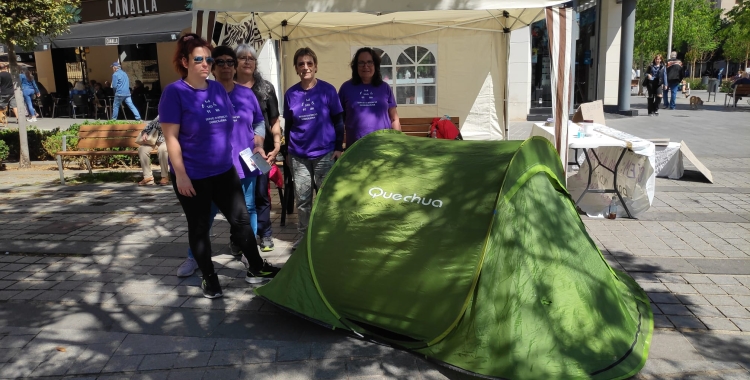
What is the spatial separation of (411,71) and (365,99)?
226 inches

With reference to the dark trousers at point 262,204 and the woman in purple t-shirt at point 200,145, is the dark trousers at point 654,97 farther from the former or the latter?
the woman in purple t-shirt at point 200,145

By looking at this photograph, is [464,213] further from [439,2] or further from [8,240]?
[8,240]

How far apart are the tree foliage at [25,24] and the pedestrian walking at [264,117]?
6521 millimetres

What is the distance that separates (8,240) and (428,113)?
285 inches

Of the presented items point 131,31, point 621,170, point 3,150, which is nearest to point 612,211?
point 621,170

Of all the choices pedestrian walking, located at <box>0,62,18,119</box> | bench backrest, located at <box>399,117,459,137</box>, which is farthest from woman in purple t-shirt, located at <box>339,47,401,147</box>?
pedestrian walking, located at <box>0,62,18,119</box>

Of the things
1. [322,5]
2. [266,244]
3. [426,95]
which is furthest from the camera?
[426,95]

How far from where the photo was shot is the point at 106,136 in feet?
30.8

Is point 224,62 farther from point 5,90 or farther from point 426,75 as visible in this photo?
point 5,90

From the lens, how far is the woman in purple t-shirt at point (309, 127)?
4.96m

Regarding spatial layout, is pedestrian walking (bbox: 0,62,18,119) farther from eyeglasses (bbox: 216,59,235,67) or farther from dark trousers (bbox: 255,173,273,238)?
eyeglasses (bbox: 216,59,235,67)

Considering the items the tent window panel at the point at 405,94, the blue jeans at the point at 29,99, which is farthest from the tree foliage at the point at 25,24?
the blue jeans at the point at 29,99

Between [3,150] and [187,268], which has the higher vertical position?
[3,150]

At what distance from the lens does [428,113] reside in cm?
1095
